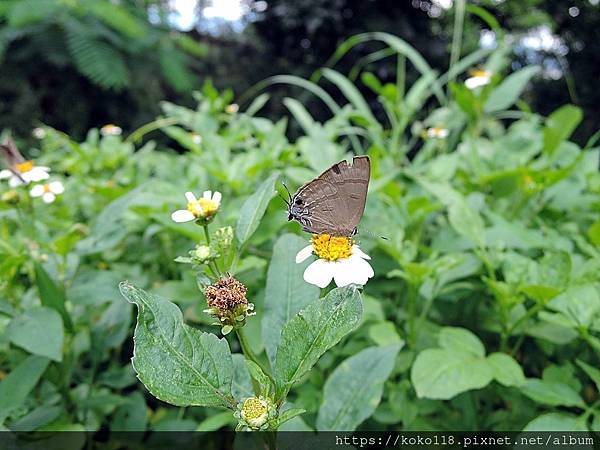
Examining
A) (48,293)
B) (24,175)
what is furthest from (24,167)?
(48,293)

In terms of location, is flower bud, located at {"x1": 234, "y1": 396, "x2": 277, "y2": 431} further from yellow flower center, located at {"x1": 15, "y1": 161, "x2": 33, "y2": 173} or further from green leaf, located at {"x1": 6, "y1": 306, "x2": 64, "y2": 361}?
yellow flower center, located at {"x1": 15, "y1": 161, "x2": 33, "y2": 173}

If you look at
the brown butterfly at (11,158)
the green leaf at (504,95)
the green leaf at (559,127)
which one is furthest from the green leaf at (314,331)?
the green leaf at (504,95)

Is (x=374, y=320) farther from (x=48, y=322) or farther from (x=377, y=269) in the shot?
(x=48, y=322)

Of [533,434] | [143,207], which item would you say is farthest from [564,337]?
[143,207]

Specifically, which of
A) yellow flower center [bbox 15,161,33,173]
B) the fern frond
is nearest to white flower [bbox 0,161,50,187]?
yellow flower center [bbox 15,161,33,173]

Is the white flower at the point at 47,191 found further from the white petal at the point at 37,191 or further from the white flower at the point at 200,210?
the white flower at the point at 200,210

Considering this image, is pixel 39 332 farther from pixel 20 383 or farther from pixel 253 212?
pixel 253 212
